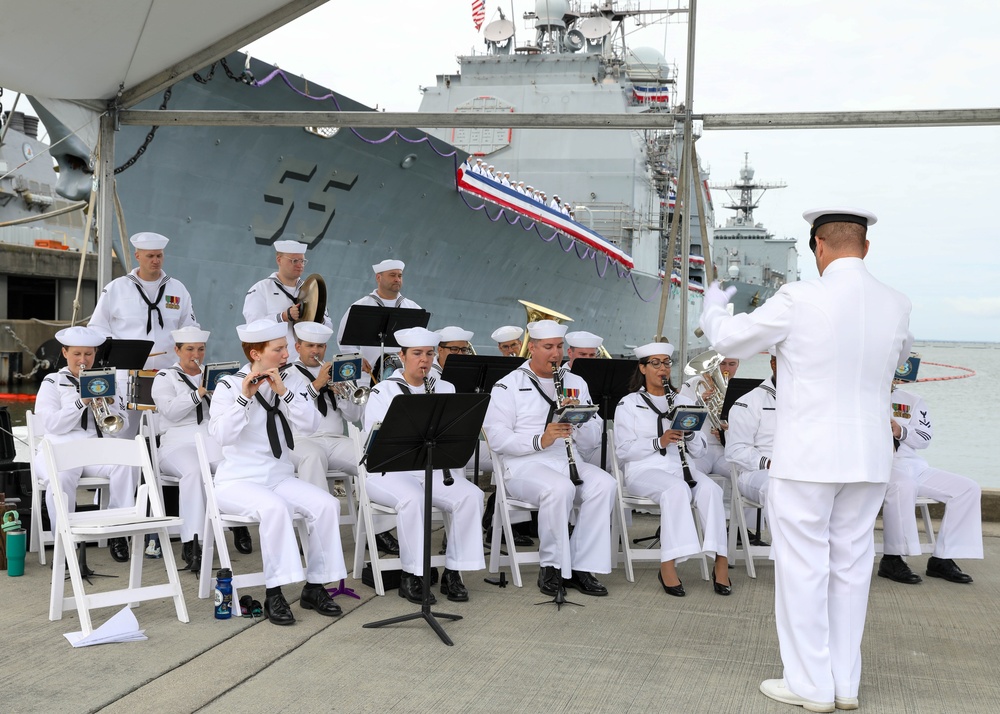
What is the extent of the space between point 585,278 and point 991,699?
20163 mm

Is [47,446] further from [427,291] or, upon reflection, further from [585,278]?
[585,278]

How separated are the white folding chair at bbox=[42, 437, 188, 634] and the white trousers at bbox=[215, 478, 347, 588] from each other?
0.36 meters

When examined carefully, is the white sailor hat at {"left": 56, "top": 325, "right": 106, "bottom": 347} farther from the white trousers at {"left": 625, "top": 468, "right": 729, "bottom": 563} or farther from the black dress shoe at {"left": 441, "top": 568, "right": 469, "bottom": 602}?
the white trousers at {"left": 625, "top": 468, "right": 729, "bottom": 563}

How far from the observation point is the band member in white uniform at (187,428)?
588 centimetres

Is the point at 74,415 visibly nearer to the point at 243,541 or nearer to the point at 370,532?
the point at 243,541

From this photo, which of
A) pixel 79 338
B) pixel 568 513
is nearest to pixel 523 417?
pixel 568 513

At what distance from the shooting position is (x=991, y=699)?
3.82 meters

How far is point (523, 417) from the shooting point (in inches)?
234

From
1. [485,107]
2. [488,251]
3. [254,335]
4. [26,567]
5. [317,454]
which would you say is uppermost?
[485,107]

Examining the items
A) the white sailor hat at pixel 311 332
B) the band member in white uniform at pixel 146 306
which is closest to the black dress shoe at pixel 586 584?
the white sailor hat at pixel 311 332

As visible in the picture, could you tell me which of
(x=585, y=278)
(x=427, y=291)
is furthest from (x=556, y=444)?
(x=585, y=278)

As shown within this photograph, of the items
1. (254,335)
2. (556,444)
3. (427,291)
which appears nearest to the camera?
(254,335)

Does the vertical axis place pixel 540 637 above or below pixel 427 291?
below

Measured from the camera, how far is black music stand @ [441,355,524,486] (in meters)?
6.63
